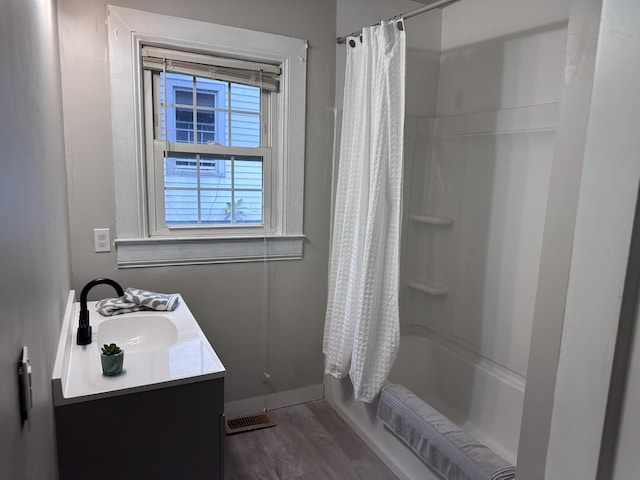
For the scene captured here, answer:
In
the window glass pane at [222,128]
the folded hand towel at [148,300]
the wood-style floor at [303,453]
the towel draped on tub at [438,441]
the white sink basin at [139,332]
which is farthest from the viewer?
the window glass pane at [222,128]

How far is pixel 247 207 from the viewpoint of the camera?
238 cm

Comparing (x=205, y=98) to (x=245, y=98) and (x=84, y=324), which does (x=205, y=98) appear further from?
(x=84, y=324)

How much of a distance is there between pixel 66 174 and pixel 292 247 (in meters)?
1.19

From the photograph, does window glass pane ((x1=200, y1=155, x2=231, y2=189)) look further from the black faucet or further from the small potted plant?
the small potted plant

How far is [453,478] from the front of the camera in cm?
156

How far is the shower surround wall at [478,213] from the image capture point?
2119 mm

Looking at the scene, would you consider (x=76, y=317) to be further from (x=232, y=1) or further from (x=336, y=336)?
(x=232, y=1)

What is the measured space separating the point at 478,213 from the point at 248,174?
4.45 ft

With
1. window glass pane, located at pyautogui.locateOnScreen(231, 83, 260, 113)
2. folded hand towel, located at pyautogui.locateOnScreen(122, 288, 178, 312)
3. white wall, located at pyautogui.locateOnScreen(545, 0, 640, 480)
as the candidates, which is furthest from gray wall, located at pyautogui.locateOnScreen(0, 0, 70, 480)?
window glass pane, located at pyautogui.locateOnScreen(231, 83, 260, 113)

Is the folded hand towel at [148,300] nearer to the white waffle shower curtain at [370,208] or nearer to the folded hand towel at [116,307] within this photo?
the folded hand towel at [116,307]

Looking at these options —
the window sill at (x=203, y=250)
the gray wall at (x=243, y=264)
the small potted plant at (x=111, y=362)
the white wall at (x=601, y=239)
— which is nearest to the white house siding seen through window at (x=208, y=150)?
the window sill at (x=203, y=250)

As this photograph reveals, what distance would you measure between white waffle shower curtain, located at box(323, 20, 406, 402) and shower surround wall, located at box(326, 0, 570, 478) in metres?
0.38

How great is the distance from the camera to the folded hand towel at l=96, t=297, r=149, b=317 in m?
1.82

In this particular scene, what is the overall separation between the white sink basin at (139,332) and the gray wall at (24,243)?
2.16ft
